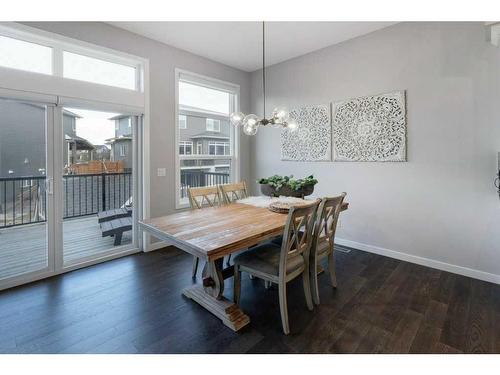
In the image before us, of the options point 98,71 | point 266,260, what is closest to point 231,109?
point 98,71

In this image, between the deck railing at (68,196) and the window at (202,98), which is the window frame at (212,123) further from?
the deck railing at (68,196)

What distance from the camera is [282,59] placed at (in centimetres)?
427

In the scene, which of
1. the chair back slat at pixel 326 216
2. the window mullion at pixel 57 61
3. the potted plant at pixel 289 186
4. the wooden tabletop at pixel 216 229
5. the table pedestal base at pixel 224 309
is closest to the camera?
the wooden tabletop at pixel 216 229

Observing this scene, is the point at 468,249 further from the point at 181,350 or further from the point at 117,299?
the point at 117,299

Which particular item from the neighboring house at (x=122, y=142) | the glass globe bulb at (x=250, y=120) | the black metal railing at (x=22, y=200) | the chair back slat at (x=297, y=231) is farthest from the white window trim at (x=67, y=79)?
the chair back slat at (x=297, y=231)

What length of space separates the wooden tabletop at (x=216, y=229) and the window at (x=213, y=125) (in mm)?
2116

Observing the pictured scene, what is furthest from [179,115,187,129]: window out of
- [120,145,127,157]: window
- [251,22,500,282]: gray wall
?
[251,22,500,282]: gray wall

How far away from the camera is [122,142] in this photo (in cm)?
344

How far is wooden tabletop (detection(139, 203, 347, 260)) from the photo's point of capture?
1.70 m

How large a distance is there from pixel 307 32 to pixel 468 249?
125 inches

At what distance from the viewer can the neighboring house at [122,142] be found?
133 inches

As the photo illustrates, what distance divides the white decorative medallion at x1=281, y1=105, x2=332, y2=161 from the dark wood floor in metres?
1.81

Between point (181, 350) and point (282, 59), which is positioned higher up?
point (282, 59)
